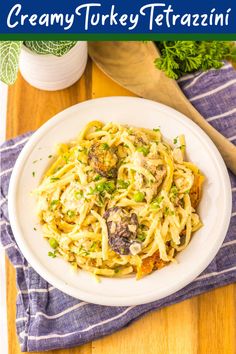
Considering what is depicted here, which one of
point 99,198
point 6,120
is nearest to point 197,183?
point 99,198

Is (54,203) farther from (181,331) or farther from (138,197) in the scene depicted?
(181,331)

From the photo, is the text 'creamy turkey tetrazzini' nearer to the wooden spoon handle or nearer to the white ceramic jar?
the wooden spoon handle

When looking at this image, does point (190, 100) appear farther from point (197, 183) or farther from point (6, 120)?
point (6, 120)

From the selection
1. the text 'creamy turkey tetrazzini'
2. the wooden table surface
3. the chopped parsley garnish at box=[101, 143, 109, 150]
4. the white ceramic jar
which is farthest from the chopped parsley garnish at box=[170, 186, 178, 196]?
the white ceramic jar

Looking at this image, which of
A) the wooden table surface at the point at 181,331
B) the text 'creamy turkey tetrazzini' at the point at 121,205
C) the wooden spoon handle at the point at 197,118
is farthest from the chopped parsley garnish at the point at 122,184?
the wooden table surface at the point at 181,331

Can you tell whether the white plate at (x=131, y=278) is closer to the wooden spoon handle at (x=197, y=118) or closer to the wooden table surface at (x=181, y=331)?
the wooden spoon handle at (x=197, y=118)

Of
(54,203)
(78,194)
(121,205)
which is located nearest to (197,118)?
(121,205)
